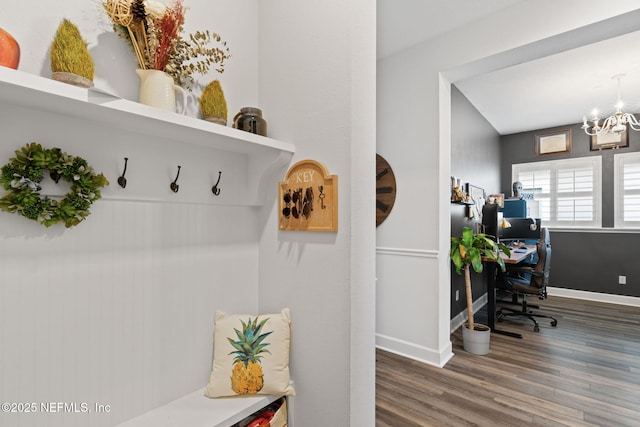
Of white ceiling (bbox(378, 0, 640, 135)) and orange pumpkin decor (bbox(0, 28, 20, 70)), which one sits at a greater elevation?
white ceiling (bbox(378, 0, 640, 135))

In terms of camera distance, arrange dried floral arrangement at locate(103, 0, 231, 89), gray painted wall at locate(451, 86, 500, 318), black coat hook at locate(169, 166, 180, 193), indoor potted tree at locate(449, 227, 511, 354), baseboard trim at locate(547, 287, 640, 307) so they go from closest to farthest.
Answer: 1. dried floral arrangement at locate(103, 0, 231, 89)
2. black coat hook at locate(169, 166, 180, 193)
3. indoor potted tree at locate(449, 227, 511, 354)
4. gray painted wall at locate(451, 86, 500, 318)
5. baseboard trim at locate(547, 287, 640, 307)

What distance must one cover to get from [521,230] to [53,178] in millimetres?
5306

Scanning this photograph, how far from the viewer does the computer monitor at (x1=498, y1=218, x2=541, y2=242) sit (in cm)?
438

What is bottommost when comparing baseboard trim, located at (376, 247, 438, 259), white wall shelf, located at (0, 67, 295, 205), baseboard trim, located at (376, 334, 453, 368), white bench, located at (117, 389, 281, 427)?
baseboard trim, located at (376, 334, 453, 368)

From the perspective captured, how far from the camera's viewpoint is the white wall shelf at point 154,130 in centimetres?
79

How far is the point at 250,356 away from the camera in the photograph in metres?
1.32

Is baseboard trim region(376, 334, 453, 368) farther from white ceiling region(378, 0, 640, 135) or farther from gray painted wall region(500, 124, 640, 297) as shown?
gray painted wall region(500, 124, 640, 297)

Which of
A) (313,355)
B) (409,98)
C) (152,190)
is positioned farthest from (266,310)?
(409,98)

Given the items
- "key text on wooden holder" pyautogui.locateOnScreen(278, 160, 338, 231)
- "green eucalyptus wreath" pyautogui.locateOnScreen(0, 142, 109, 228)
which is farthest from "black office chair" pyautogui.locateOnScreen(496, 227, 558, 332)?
"green eucalyptus wreath" pyautogui.locateOnScreen(0, 142, 109, 228)

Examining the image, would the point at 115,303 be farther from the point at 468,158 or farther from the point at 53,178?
the point at 468,158

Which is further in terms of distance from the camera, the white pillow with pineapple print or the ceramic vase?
the white pillow with pineapple print

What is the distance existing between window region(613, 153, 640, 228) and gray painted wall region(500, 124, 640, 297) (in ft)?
0.22

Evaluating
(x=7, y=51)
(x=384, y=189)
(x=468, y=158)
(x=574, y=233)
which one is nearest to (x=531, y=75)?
(x=468, y=158)

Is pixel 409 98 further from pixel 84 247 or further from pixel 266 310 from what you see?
pixel 84 247
